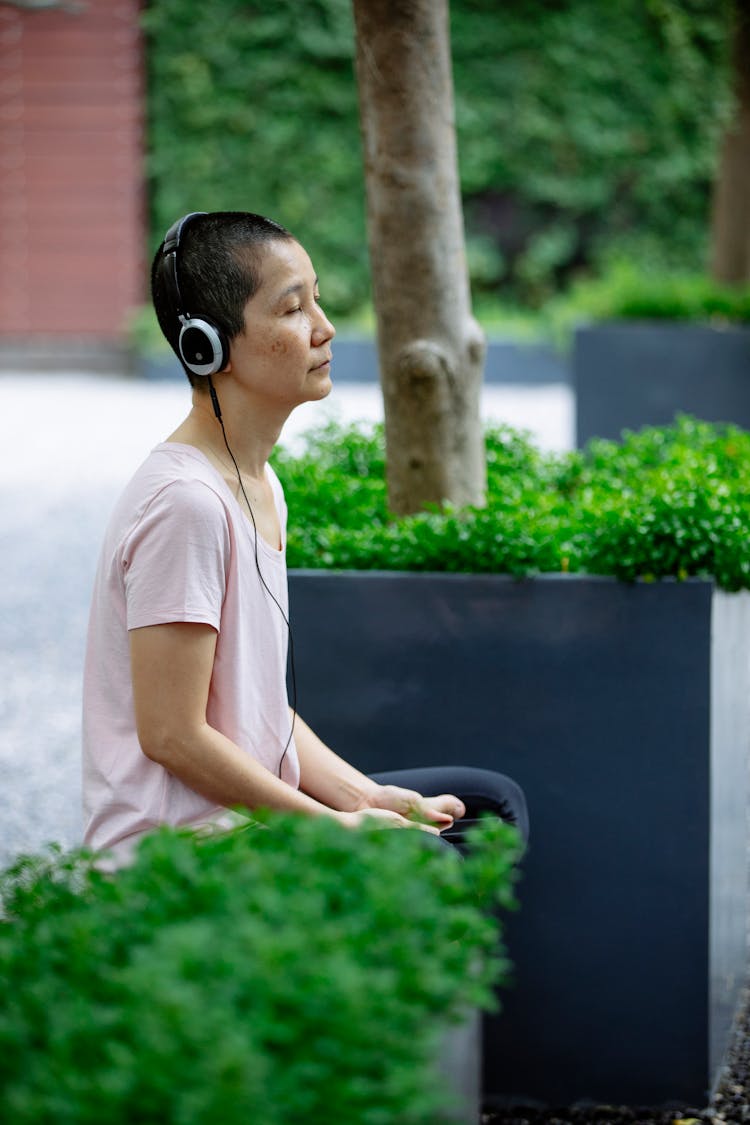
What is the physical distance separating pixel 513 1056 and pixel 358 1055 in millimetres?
1671

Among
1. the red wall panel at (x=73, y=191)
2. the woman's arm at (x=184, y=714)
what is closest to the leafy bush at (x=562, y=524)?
the woman's arm at (x=184, y=714)

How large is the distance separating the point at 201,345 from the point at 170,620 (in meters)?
0.40

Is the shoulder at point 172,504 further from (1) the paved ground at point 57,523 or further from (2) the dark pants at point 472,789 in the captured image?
(1) the paved ground at point 57,523

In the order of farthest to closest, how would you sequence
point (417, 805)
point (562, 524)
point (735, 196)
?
point (735, 196), point (562, 524), point (417, 805)

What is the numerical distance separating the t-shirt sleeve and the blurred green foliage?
12690mm

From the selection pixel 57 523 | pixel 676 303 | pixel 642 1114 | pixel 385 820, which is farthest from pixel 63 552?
pixel 385 820

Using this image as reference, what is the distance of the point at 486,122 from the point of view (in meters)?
14.6

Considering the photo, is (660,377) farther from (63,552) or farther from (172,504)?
(172,504)

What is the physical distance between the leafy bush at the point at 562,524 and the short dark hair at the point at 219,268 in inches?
29.2

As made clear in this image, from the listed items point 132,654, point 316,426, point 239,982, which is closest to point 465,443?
point 316,426

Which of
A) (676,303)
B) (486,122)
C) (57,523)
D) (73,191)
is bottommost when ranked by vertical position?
(57,523)

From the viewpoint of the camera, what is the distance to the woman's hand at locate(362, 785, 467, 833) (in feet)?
6.97

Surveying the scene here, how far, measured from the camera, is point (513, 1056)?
2.68 meters

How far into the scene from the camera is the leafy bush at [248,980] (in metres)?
1.07
